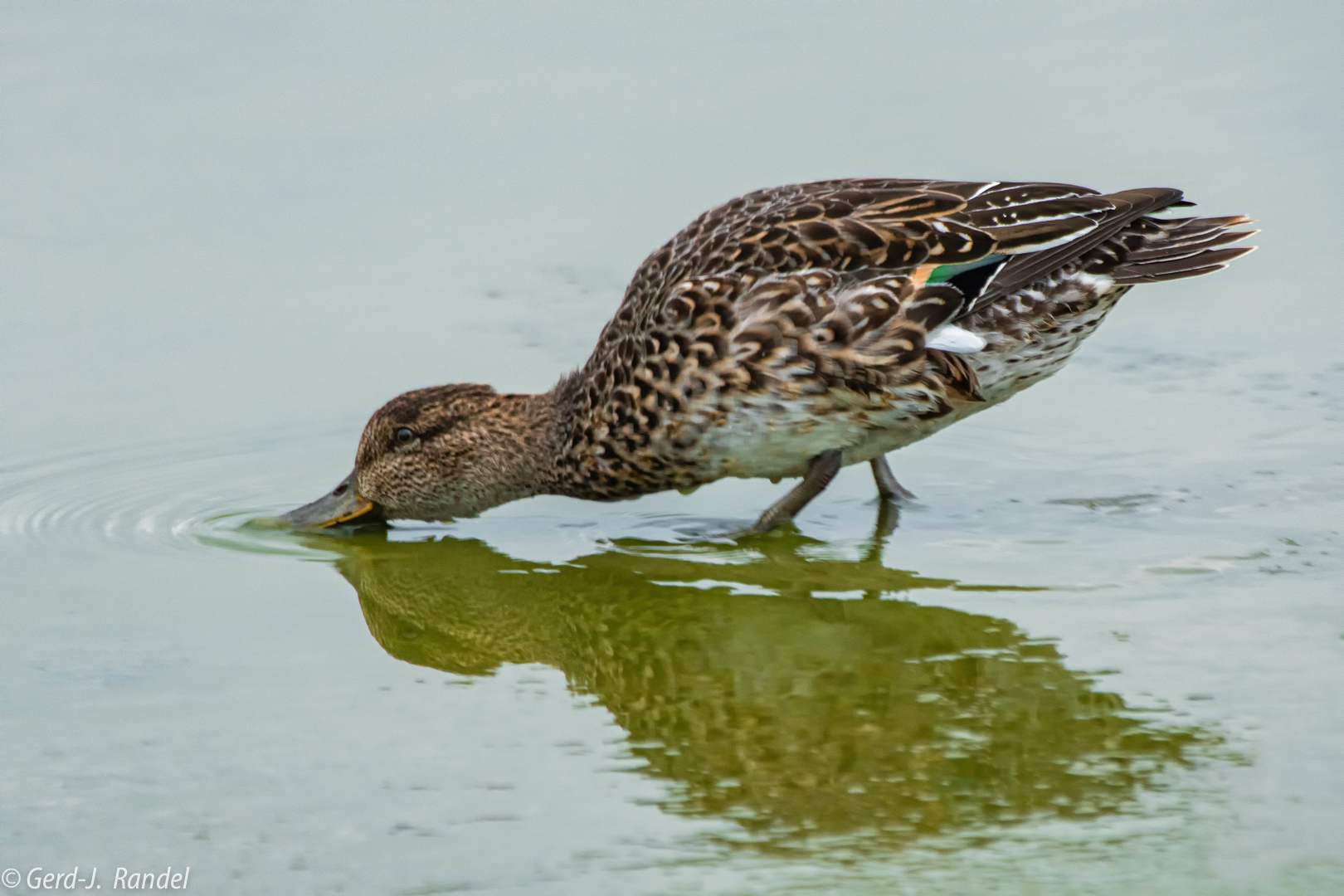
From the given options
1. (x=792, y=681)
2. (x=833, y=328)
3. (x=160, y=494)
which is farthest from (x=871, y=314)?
(x=160, y=494)

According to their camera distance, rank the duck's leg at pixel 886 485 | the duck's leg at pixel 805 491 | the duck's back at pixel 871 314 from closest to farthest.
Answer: the duck's back at pixel 871 314, the duck's leg at pixel 805 491, the duck's leg at pixel 886 485

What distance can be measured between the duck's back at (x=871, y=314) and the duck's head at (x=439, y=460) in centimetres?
59

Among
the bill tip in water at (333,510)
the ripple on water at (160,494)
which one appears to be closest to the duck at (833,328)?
the bill tip in water at (333,510)

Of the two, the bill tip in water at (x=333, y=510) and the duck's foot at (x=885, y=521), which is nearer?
the duck's foot at (x=885, y=521)

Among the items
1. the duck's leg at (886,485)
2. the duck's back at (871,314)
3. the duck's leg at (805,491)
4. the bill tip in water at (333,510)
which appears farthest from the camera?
the duck's leg at (886,485)

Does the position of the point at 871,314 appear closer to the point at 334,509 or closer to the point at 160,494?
the point at 334,509

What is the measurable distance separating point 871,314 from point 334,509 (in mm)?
2575

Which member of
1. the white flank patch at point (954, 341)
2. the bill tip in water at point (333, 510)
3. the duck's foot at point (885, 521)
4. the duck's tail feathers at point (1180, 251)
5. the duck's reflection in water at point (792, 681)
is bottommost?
the duck's reflection in water at point (792, 681)

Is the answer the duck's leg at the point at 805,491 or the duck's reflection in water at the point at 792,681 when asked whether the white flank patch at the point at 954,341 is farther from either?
the duck's reflection in water at the point at 792,681

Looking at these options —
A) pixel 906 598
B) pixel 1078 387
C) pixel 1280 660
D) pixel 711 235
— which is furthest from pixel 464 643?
pixel 1078 387

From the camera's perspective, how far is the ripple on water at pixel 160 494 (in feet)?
25.5

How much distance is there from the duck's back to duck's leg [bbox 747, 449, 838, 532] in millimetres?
68

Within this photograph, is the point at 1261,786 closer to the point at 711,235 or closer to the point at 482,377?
the point at 711,235

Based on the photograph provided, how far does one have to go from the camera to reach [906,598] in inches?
266
